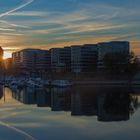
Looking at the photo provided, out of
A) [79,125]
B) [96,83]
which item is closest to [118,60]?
[96,83]

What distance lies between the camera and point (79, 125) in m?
32.2

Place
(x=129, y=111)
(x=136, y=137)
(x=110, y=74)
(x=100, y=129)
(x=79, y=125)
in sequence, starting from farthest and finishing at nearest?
(x=110, y=74)
(x=129, y=111)
(x=79, y=125)
(x=100, y=129)
(x=136, y=137)

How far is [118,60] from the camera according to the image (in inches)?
5669

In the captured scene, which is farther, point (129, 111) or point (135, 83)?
point (135, 83)

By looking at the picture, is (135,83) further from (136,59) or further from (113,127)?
(113,127)

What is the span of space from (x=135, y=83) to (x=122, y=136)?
4164 inches

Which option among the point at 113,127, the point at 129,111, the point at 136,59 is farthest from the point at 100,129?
the point at 136,59

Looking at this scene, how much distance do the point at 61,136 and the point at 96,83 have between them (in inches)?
4049

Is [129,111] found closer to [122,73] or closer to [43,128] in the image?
[43,128]

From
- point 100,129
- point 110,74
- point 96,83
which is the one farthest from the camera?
point 110,74

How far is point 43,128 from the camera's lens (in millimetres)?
30375

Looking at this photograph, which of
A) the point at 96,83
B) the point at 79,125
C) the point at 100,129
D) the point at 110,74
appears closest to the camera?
the point at 100,129

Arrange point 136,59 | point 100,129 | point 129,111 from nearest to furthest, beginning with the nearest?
point 100,129
point 129,111
point 136,59

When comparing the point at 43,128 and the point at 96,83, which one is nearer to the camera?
the point at 43,128
